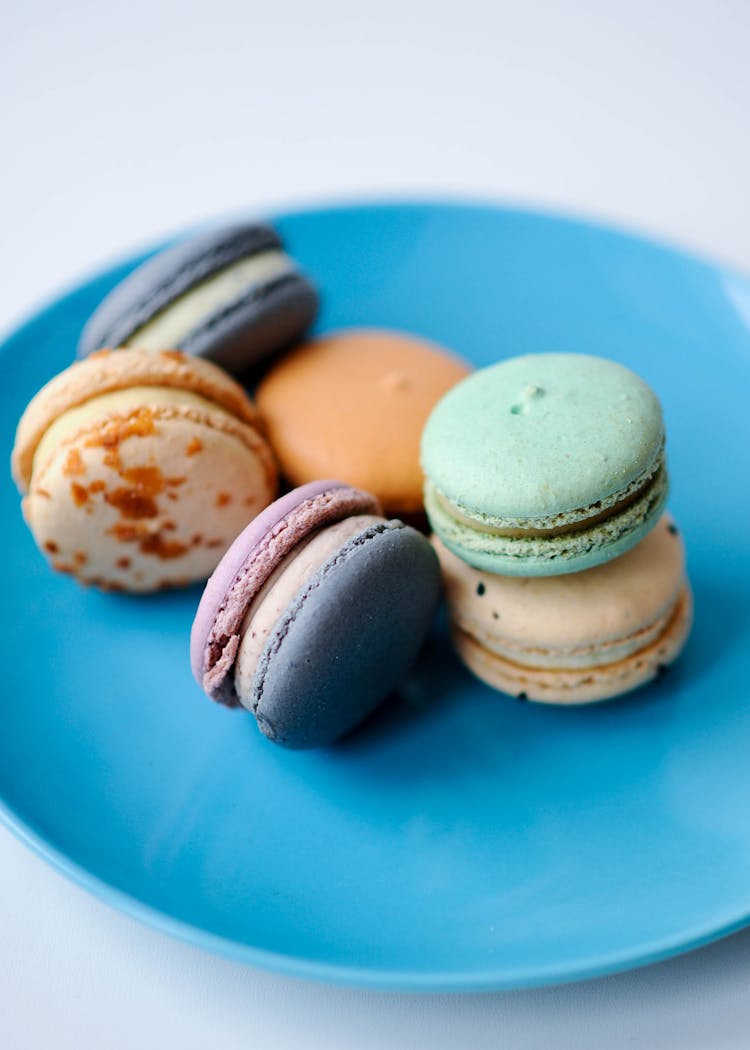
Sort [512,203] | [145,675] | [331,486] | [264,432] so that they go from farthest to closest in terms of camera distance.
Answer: [512,203] < [264,432] < [145,675] < [331,486]

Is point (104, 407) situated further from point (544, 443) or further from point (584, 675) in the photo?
point (584, 675)

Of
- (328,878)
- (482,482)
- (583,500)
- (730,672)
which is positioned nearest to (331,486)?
(482,482)

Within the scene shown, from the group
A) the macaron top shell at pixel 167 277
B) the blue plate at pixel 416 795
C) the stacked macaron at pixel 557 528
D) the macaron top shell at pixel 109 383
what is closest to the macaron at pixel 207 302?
the macaron top shell at pixel 167 277

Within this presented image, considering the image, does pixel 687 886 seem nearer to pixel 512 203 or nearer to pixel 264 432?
pixel 264 432

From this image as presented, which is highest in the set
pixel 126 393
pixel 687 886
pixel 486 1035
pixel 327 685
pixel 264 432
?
pixel 126 393

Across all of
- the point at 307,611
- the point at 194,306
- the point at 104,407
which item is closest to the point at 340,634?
the point at 307,611
